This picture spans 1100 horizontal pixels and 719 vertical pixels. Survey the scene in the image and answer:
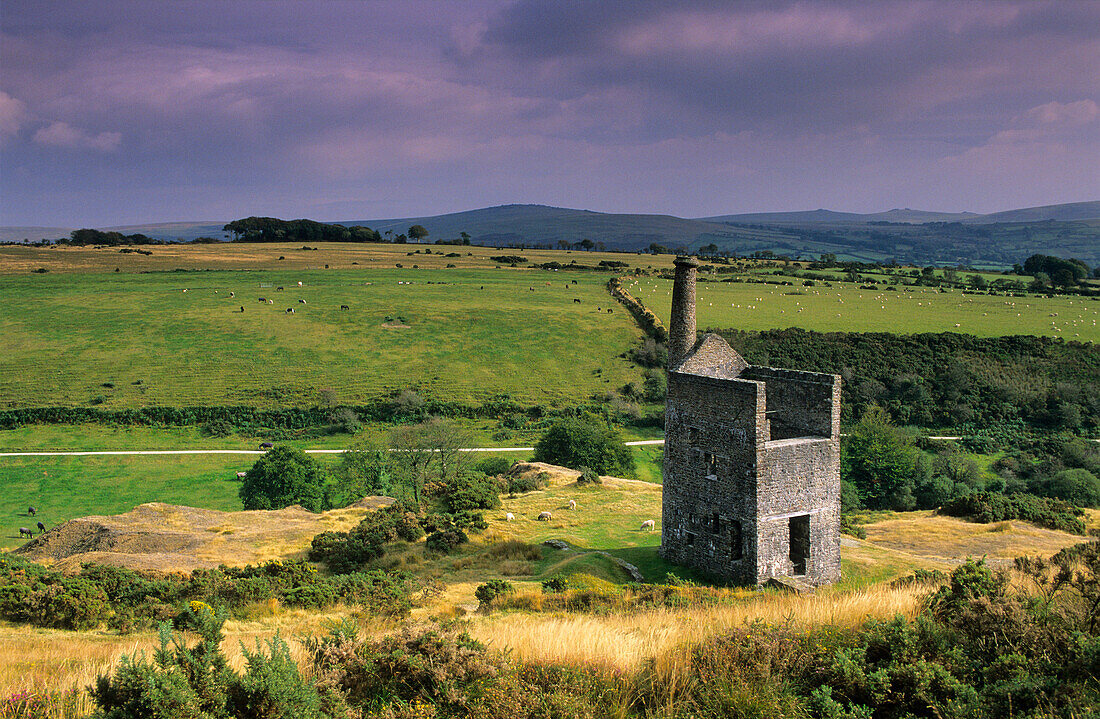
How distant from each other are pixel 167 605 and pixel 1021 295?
143 meters

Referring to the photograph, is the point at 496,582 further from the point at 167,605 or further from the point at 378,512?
the point at 378,512

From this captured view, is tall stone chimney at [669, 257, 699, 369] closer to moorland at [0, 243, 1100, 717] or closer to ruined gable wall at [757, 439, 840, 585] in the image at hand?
ruined gable wall at [757, 439, 840, 585]

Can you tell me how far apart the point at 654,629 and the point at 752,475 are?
13.7 metres

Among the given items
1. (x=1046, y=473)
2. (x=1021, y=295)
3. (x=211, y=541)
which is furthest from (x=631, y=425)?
(x=1021, y=295)

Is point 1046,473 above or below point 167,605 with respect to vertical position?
below

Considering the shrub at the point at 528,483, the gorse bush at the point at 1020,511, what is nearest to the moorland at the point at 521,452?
the shrub at the point at 528,483

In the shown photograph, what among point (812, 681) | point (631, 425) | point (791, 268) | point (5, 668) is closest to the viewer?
point (812, 681)

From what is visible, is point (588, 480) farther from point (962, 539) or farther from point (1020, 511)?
point (1020, 511)

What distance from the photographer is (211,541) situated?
2958 centimetres

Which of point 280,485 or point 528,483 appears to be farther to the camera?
point 280,485

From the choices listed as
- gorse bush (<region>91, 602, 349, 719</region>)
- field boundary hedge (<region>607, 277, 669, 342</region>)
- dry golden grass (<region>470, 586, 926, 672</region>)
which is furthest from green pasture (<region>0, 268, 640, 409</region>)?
gorse bush (<region>91, 602, 349, 719</region>)

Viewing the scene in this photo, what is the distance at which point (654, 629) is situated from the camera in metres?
9.88

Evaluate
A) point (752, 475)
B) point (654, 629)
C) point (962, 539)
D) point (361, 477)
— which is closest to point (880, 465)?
point (962, 539)

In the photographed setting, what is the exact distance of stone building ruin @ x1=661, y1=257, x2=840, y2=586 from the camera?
893 inches
